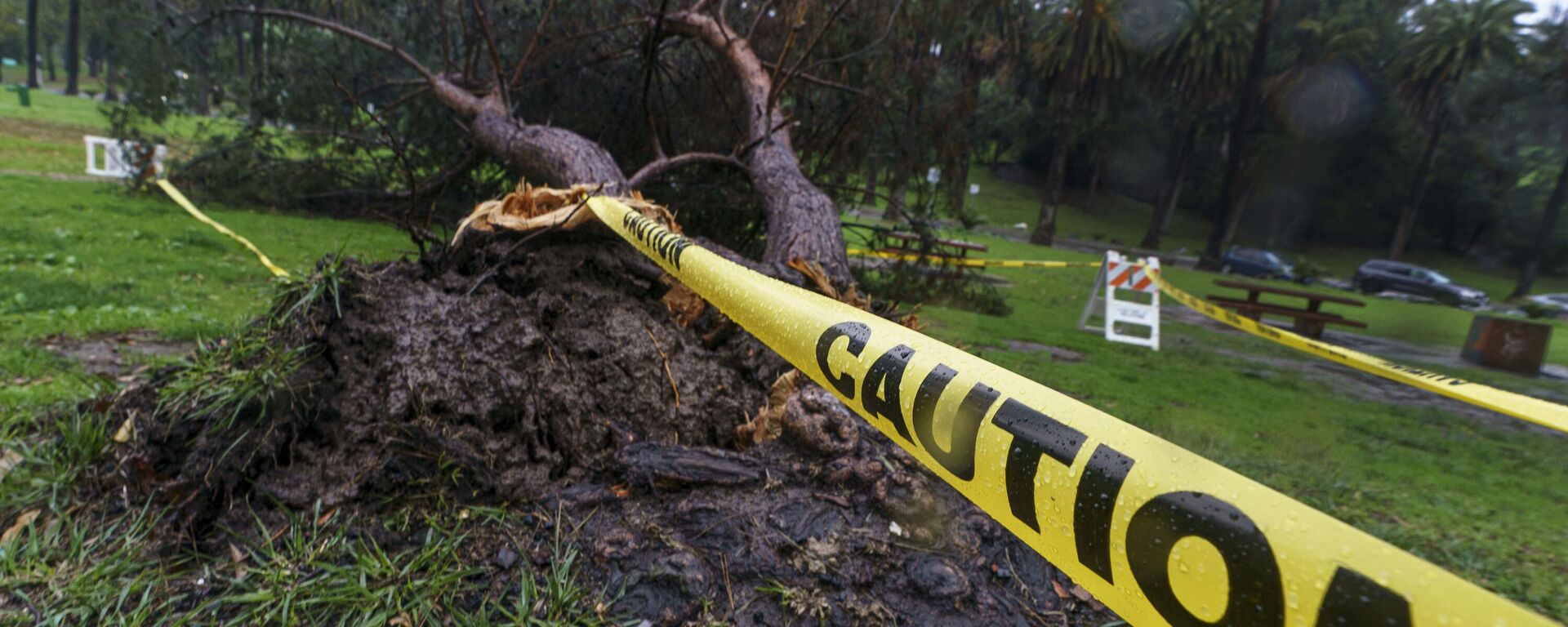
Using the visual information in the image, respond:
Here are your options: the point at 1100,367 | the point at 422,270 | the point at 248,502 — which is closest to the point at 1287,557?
the point at 248,502

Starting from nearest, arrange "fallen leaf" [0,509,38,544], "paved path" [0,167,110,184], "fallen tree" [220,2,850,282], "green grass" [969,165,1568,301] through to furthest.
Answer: "fallen leaf" [0,509,38,544]
"fallen tree" [220,2,850,282]
"paved path" [0,167,110,184]
"green grass" [969,165,1568,301]

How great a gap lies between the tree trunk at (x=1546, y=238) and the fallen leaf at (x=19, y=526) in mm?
22843

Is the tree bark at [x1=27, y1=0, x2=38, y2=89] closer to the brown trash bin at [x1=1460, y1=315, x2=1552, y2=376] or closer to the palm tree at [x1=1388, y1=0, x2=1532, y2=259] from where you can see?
the brown trash bin at [x1=1460, y1=315, x2=1552, y2=376]

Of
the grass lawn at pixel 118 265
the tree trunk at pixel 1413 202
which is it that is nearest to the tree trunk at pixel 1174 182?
the tree trunk at pixel 1413 202

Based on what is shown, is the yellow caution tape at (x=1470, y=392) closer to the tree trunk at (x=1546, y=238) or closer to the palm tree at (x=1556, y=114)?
the palm tree at (x=1556, y=114)

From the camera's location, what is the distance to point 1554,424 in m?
1.91

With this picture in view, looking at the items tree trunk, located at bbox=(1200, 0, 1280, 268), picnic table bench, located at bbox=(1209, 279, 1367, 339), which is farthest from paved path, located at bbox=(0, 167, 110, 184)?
tree trunk, located at bbox=(1200, 0, 1280, 268)

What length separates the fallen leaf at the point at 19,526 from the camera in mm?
1850

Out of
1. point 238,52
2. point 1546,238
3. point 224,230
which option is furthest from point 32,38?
point 1546,238

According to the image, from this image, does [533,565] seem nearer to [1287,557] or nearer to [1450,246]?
[1287,557]

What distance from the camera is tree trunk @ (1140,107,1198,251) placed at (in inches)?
1168

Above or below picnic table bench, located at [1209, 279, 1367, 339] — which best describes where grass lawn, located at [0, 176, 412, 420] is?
below

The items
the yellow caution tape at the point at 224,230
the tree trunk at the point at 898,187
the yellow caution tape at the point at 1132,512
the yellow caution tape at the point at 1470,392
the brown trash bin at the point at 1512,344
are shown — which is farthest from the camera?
the brown trash bin at the point at 1512,344

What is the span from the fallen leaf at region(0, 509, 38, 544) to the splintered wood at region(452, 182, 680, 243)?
138 cm
